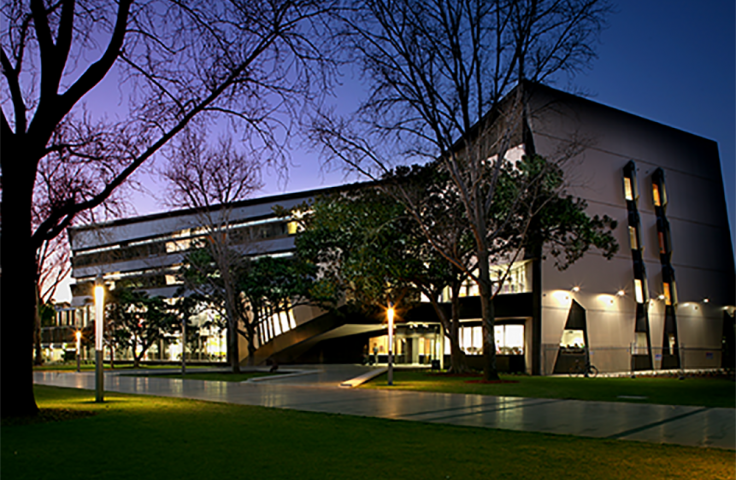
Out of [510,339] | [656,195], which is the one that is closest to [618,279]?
[656,195]

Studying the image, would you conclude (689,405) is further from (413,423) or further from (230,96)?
(230,96)

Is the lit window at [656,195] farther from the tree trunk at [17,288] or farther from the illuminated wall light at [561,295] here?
the tree trunk at [17,288]

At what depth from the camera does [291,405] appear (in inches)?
613

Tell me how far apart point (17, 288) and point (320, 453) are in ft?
24.1

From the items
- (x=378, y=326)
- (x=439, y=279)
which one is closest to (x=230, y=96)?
(x=439, y=279)

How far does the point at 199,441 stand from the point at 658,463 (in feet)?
19.9

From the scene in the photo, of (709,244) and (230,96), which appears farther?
(709,244)

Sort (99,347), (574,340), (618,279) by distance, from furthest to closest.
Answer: (618,279) < (574,340) < (99,347)

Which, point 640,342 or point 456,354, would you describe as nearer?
point 456,354

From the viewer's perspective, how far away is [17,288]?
11.5 meters

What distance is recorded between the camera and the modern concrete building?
3778 cm

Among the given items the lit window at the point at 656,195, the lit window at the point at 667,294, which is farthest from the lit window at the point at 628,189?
the lit window at the point at 667,294

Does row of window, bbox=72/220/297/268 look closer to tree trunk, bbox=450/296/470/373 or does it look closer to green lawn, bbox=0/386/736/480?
tree trunk, bbox=450/296/470/373

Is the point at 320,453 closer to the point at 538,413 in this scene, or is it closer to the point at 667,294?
the point at 538,413
